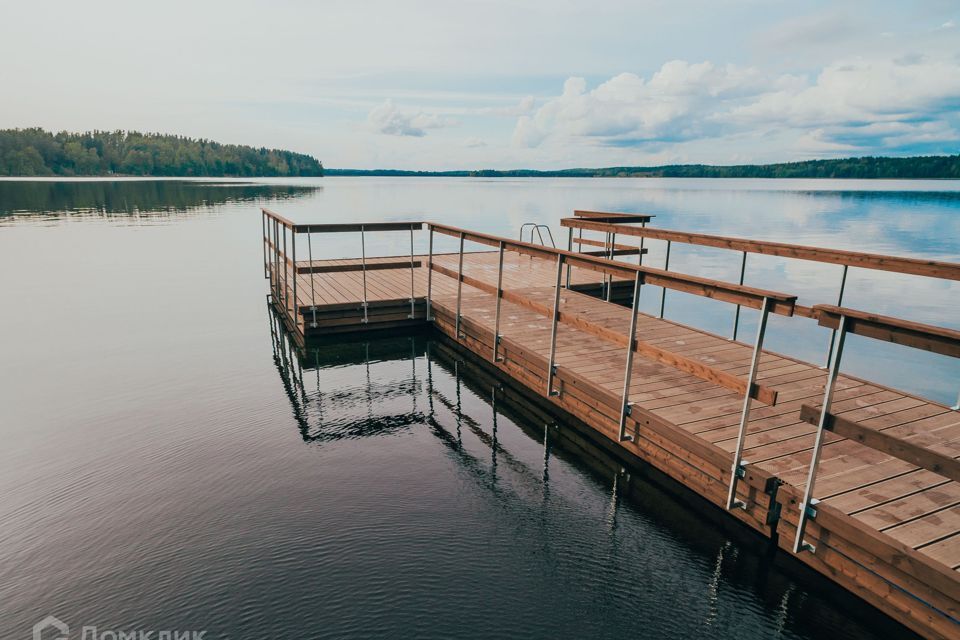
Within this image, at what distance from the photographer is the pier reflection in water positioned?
4.46 metres

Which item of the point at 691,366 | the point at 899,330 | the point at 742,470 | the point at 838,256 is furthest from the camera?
the point at 838,256

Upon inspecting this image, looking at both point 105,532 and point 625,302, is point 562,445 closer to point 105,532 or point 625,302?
point 105,532

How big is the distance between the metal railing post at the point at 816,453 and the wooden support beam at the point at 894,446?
75mm

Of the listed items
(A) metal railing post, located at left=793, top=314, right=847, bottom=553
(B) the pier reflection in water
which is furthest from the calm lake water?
(A) metal railing post, located at left=793, top=314, right=847, bottom=553

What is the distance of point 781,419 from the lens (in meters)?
6.30

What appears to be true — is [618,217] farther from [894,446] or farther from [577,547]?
[894,446]

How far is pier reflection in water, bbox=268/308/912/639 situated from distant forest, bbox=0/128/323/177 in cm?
14648

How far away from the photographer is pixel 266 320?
14.6m

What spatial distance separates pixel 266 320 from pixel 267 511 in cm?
968

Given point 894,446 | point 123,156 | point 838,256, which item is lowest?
point 894,446
